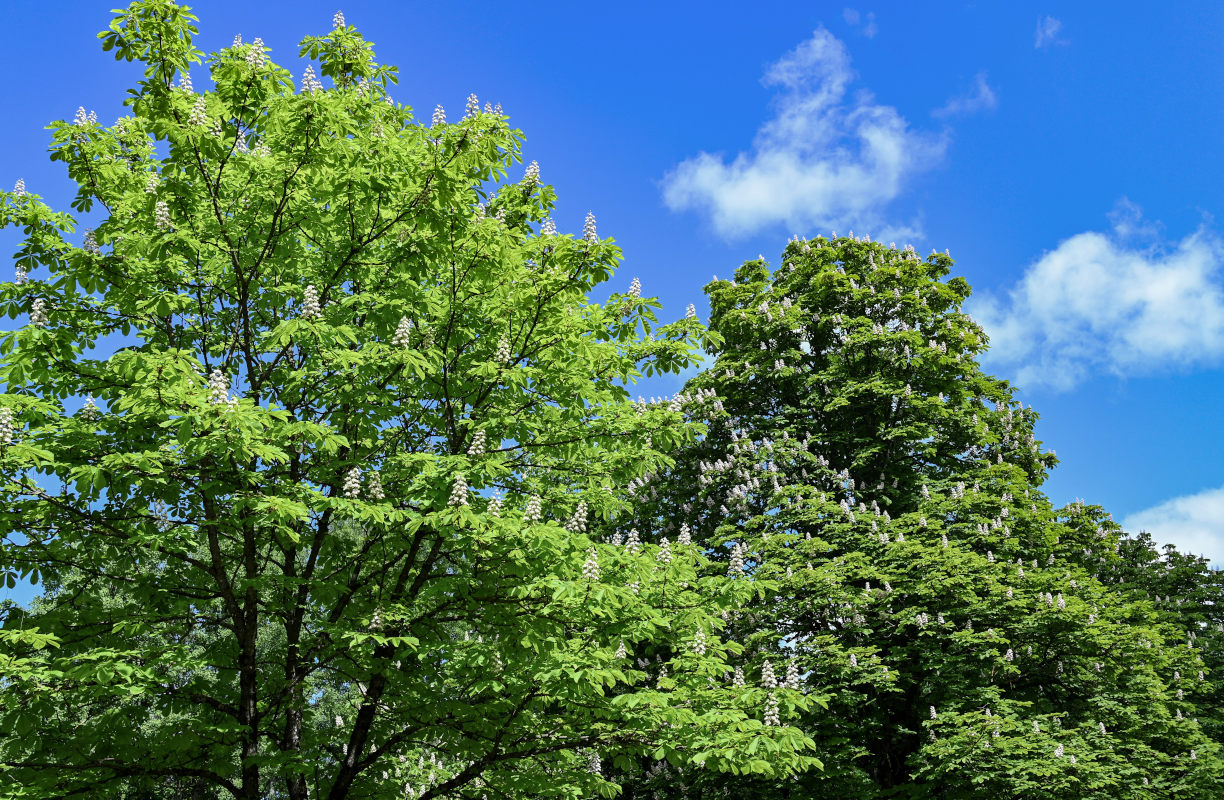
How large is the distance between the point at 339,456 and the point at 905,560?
12444 mm

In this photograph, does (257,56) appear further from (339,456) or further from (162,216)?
(339,456)

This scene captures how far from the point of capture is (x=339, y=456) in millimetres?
10094

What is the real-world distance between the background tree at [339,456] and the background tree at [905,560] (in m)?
3.13

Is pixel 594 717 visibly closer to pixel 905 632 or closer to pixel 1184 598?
pixel 905 632

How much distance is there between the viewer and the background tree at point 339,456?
27.3 ft

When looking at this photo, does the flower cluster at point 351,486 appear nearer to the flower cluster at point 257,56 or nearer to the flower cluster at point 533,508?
the flower cluster at point 533,508

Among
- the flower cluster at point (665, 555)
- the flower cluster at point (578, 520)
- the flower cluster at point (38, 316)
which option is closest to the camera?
the flower cluster at point (38, 316)

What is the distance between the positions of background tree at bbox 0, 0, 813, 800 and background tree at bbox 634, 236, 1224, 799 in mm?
3127

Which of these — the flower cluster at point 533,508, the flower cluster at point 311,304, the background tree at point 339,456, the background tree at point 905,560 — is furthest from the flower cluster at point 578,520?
the flower cluster at point 311,304

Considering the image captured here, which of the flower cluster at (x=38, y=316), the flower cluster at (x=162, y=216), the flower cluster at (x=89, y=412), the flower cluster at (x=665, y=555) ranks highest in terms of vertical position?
the flower cluster at (x=162, y=216)

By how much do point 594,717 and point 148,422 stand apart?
248 inches

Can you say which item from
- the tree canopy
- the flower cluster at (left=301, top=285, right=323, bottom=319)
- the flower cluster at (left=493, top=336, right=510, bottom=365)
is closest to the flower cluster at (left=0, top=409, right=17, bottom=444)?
the tree canopy

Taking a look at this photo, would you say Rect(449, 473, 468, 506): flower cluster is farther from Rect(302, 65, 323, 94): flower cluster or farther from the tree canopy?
Rect(302, 65, 323, 94): flower cluster

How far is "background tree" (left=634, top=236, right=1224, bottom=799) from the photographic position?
15773 mm
